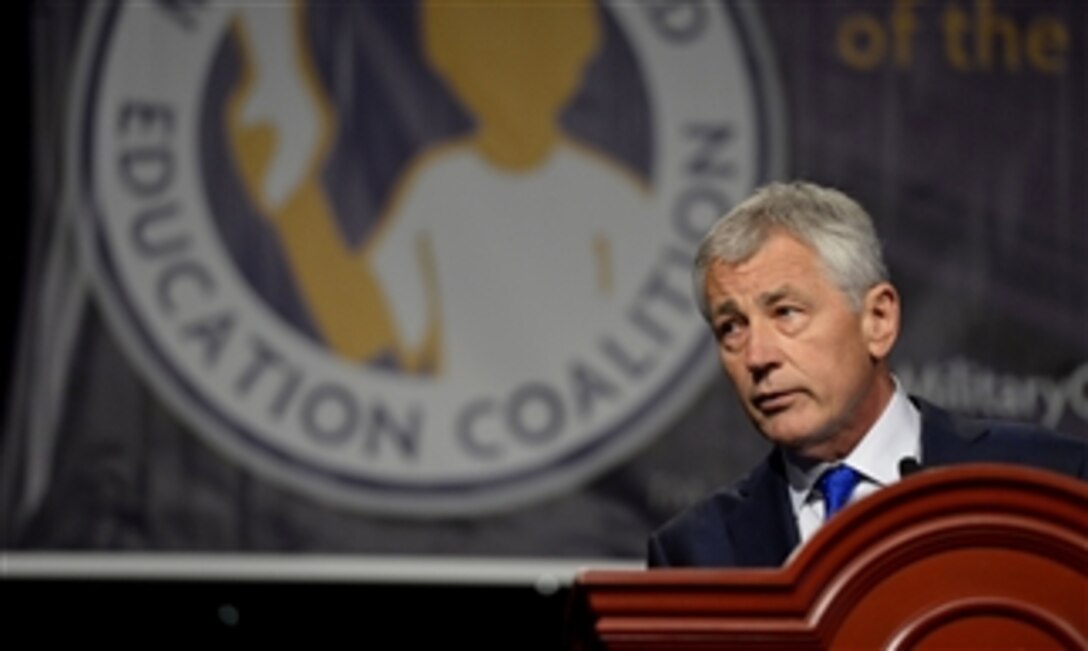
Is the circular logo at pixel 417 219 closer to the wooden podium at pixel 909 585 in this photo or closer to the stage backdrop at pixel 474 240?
the stage backdrop at pixel 474 240

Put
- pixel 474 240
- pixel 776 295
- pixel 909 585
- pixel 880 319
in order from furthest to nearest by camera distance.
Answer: pixel 474 240 < pixel 880 319 < pixel 776 295 < pixel 909 585

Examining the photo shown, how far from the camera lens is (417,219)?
4285mm

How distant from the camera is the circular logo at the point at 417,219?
4.25m

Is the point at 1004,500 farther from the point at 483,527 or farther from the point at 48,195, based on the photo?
the point at 48,195

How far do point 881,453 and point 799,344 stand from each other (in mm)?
145

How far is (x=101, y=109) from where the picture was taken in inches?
169

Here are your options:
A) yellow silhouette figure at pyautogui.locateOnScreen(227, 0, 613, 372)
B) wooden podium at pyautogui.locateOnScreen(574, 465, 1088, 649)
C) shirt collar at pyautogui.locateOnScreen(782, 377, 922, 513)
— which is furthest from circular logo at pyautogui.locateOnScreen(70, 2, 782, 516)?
wooden podium at pyautogui.locateOnScreen(574, 465, 1088, 649)

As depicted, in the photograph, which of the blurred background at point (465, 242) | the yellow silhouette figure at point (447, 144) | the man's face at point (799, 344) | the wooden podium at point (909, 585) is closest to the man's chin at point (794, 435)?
the man's face at point (799, 344)

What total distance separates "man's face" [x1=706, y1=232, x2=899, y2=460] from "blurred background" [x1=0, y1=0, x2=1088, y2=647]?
201cm

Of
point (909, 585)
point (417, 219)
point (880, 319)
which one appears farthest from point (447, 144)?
point (909, 585)

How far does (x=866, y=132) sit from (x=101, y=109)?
1326 mm

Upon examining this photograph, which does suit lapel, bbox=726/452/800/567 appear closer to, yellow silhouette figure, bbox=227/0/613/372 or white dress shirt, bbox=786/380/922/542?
white dress shirt, bbox=786/380/922/542

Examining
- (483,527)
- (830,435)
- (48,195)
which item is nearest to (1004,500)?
(830,435)

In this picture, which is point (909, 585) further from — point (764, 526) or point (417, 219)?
point (417, 219)
